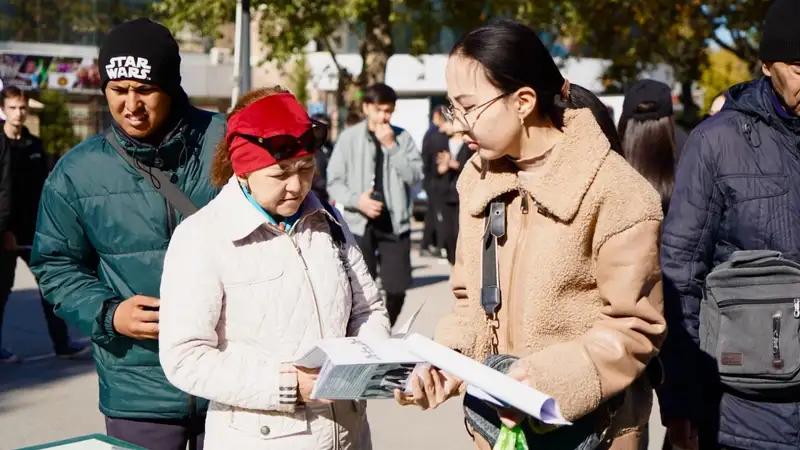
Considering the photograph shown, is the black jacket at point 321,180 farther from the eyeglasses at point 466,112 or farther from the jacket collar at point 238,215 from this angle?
the eyeglasses at point 466,112

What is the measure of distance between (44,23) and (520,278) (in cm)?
3925

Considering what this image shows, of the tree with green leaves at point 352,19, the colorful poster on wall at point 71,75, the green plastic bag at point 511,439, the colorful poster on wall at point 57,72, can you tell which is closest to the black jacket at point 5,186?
the green plastic bag at point 511,439

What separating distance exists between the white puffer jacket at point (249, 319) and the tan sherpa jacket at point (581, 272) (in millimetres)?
585

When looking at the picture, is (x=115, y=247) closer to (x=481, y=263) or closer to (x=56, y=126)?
(x=481, y=263)

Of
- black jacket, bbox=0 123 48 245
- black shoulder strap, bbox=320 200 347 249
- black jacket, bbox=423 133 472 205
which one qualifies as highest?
black shoulder strap, bbox=320 200 347 249

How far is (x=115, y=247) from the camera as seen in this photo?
3.74 m

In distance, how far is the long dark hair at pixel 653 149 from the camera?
5219mm

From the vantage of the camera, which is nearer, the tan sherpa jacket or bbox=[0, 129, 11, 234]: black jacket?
the tan sherpa jacket

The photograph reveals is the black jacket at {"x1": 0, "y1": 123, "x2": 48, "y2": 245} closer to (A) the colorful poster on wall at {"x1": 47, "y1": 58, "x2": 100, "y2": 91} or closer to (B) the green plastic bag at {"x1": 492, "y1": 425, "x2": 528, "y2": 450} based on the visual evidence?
(B) the green plastic bag at {"x1": 492, "y1": 425, "x2": 528, "y2": 450}

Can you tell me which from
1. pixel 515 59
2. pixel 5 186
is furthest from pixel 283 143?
pixel 5 186

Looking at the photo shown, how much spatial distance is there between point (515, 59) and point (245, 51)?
1242cm

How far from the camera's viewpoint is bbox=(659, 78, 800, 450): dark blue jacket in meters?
3.35

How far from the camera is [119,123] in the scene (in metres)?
3.76

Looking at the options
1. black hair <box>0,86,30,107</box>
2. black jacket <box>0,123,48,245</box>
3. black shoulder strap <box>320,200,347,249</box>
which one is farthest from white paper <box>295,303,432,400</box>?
black hair <box>0,86,30,107</box>
